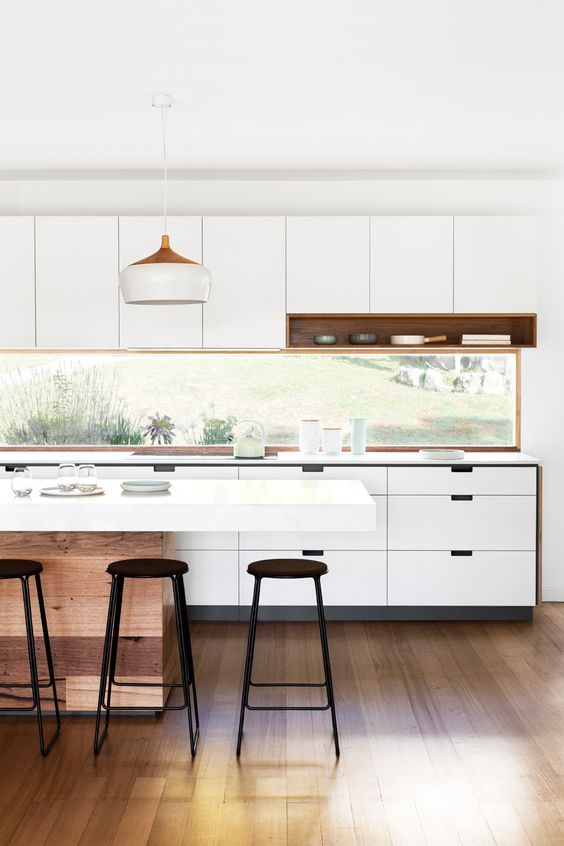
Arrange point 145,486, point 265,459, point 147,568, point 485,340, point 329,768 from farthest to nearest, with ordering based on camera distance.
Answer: point 485,340 → point 265,459 → point 145,486 → point 147,568 → point 329,768

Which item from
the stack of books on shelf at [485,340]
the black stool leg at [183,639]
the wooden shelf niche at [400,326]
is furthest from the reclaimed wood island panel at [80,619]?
the stack of books on shelf at [485,340]

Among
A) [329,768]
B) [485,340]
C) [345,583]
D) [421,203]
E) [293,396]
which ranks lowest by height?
[329,768]

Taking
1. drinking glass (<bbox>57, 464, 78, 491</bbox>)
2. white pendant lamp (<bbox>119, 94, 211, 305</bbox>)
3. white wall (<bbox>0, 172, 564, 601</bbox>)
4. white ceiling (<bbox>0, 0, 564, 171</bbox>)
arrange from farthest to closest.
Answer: white wall (<bbox>0, 172, 564, 601</bbox>) → drinking glass (<bbox>57, 464, 78, 491</bbox>) → white pendant lamp (<bbox>119, 94, 211, 305</bbox>) → white ceiling (<bbox>0, 0, 564, 171</bbox>)

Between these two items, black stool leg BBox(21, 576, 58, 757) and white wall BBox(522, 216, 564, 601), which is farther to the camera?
white wall BBox(522, 216, 564, 601)

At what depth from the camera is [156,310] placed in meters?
5.31

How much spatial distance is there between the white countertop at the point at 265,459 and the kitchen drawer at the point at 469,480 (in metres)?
0.05

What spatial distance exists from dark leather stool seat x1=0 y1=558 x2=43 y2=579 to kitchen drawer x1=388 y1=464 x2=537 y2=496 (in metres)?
2.37

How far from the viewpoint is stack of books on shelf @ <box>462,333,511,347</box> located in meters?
5.31

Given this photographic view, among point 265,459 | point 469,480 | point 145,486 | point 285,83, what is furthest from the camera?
point 265,459

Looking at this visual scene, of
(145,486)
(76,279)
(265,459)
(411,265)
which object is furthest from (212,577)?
(411,265)

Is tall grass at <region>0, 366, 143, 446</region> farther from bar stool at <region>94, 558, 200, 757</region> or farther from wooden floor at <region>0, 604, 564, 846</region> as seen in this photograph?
bar stool at <region>94, 558, 200, 757</region>

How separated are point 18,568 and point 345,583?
228 cm

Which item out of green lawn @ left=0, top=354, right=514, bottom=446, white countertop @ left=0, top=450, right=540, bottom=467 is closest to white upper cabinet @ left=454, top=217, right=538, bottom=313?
green lawn @ left=0, top=354, right=514, bottom=446

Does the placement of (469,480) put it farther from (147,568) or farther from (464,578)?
(147,568)
